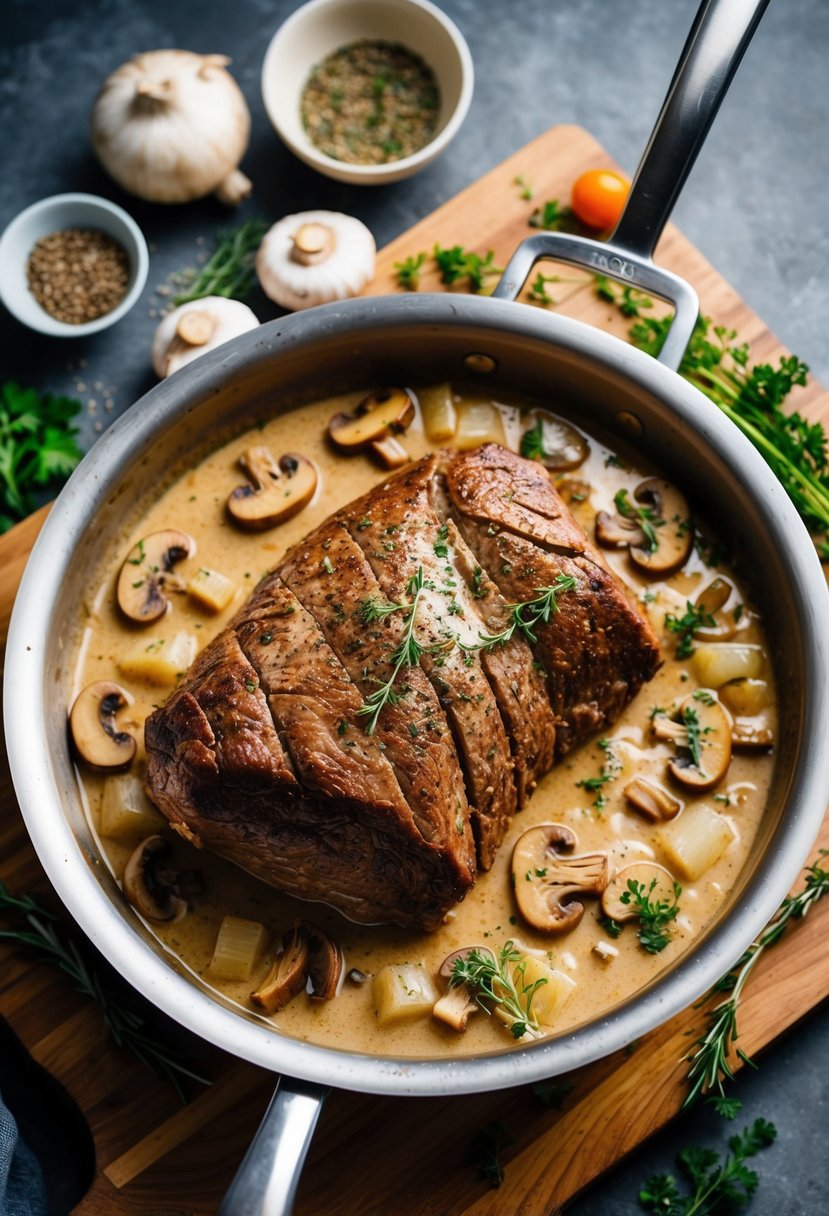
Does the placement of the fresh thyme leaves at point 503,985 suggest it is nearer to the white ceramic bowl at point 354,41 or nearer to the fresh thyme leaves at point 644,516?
the fresh thyme leaves at point 644,516

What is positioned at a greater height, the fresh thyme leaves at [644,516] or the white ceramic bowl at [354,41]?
the white ceramic bowl at [354,41]

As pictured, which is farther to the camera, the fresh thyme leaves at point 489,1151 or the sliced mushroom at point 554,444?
the sliced mushroom at point 554,444

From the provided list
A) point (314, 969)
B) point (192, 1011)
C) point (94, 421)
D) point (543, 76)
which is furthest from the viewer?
point (543, 76)

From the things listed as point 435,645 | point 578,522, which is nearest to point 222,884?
point 435,645

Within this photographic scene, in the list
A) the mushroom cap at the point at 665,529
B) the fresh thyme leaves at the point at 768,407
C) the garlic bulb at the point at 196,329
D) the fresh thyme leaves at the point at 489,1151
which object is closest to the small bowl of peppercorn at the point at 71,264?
the garlic bulb at the point at 196,329

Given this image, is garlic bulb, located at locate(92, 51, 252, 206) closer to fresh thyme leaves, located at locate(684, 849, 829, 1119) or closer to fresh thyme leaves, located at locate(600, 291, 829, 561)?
fresh thyme leaves, located at locate(600, 291, 829, 561)

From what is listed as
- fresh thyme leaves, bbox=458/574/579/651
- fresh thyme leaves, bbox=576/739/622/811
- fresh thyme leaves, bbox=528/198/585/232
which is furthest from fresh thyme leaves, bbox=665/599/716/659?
fresh thyme leaves, bbox=528/198/585/232

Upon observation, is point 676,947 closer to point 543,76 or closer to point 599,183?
point 599,183
